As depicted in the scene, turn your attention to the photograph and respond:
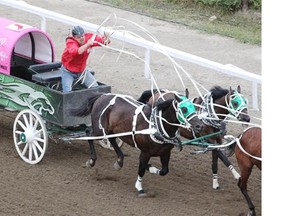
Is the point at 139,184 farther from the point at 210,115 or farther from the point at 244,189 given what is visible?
the point at 244,189

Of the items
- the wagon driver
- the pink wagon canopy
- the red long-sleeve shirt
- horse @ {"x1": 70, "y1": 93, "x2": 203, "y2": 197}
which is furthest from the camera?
the pink wagon canopy

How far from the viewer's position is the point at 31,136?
778 centimetres

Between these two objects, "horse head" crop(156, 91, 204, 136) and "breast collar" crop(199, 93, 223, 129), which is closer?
"horse head" crop(156, 91, 204, 136)

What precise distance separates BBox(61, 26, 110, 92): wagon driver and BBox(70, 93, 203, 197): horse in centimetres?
39

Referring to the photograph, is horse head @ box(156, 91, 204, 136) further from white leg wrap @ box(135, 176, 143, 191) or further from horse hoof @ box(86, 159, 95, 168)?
horse hoof @ box(86, 159, 95, 168)

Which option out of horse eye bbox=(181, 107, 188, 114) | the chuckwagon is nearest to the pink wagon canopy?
the chuckwagon

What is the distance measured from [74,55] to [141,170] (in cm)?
171

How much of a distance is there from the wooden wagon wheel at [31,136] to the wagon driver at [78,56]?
551 mm

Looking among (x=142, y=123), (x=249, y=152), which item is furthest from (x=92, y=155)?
(x=249, y=152)

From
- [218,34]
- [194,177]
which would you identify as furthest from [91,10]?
[194,177]

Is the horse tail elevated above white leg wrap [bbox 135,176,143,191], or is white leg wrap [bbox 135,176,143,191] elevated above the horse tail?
the horse tail

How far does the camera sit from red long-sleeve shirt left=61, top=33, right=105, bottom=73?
7.50m

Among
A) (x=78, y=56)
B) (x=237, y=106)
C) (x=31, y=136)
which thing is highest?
(x=78, y=56)

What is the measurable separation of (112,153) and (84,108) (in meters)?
1.24
